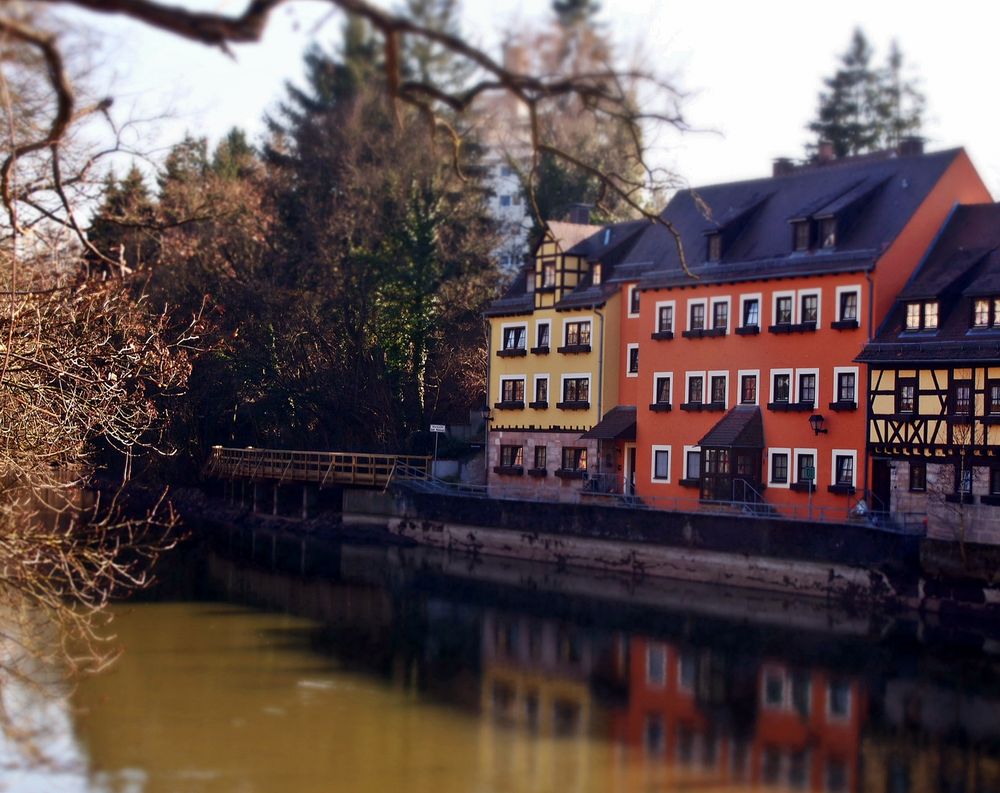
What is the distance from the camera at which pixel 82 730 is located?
16.9m

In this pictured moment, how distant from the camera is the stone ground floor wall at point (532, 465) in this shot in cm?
4116

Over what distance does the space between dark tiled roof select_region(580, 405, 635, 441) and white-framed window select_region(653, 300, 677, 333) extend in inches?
113

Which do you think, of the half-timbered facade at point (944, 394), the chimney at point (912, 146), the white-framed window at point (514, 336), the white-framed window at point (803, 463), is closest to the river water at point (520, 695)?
the half-timbered facade at point (944, 394)

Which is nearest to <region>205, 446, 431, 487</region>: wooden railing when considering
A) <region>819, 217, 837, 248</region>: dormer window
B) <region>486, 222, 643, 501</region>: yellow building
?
<region>486, 222, 643, 501</region>: yellow building

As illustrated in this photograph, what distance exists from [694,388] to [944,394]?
8309mm

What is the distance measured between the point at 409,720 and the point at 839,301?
2014 cm

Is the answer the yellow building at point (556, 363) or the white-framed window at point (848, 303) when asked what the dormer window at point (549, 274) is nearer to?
the yellow building at point (556, 363)

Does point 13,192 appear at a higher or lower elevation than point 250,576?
higher

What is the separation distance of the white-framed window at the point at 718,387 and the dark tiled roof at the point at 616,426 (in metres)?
3.22

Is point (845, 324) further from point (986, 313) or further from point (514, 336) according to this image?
point (514, 336)

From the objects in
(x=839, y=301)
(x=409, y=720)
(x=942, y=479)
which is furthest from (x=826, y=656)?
(x=839, y=301)

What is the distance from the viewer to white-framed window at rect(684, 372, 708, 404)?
38.1 m

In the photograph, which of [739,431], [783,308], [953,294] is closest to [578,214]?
[783,308]

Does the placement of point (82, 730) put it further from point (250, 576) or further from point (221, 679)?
point (250, 576)
